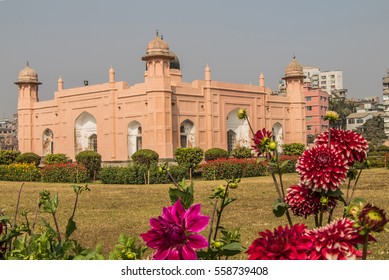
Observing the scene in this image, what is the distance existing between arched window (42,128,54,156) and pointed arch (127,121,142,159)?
449cm

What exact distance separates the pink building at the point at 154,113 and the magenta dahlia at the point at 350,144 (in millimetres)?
18528

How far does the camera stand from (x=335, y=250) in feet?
3.04

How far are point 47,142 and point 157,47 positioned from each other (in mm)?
7489

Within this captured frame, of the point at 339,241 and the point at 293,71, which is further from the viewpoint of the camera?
the point at 293,71

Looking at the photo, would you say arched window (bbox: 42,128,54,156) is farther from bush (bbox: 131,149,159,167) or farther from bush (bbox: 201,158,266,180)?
bush (bbox: 201,158,266,180)

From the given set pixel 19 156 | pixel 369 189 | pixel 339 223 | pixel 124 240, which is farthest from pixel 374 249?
pixel 19 156

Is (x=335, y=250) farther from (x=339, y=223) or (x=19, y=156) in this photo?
(x=19, y=156)

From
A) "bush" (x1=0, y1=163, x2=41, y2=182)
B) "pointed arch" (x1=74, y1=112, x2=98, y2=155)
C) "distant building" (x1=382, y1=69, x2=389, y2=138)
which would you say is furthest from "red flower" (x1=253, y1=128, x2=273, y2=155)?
"pointed arch" (x1=74, y1=112, x2=98, y2=155)

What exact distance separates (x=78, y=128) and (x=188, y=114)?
5.11 m

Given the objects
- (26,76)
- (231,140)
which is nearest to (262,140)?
(26,76)

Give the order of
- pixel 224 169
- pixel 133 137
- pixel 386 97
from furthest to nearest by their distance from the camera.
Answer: pixel 133 137, pixel 224 169, pixel 386 97

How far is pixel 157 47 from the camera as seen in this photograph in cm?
2003

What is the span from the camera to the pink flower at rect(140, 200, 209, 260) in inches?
41.7

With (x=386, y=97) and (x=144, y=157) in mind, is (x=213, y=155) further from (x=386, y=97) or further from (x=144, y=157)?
(x=386, y=97)
